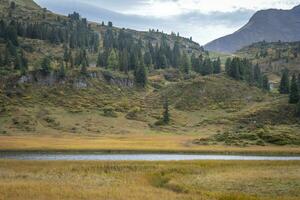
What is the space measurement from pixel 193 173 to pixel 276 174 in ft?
28.9

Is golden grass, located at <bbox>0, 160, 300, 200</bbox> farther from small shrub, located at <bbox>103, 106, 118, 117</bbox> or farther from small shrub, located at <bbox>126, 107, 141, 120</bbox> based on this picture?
small shrub, located at <bbox>126, 107, 141, 120</bbox>

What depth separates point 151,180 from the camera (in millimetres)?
45000

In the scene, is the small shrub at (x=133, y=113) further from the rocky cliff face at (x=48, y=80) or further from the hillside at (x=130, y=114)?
the rocky cliff face at (x=48, y=80)

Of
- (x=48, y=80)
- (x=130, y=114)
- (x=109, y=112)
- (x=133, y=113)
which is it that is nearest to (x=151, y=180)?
(x=109, y=112)

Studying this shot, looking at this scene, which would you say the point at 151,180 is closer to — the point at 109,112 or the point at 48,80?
the point at 109,112

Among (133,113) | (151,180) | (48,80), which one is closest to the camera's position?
(151,180)

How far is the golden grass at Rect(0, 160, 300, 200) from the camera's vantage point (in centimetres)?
3406

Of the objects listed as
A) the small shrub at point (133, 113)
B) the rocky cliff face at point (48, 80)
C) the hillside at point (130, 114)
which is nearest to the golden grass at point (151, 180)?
the hillside at point (130, 114)

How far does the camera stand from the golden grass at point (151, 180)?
34.1 metres

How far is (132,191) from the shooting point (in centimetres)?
3597

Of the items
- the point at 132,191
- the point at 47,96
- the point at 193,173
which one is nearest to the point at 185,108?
the point at 47,96

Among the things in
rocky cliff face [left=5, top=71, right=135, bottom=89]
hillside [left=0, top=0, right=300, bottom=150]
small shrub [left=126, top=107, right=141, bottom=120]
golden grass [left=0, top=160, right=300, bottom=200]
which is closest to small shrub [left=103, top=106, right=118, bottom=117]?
hillside [left=0, top=0, right=300, bottom=150]

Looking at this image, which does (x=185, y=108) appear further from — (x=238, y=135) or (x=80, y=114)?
(x=238, y=135)

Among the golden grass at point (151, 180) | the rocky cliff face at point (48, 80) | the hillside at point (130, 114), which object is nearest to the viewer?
the golden grass at point (151, 180)
